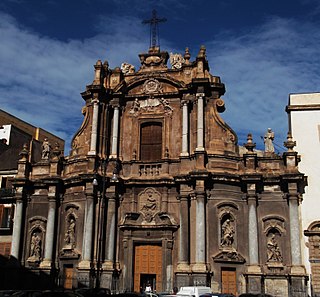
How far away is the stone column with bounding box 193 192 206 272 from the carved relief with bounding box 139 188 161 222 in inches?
101

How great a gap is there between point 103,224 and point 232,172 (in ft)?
24.0

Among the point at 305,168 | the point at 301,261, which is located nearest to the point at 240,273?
the point at 301,261

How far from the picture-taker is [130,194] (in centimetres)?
2802

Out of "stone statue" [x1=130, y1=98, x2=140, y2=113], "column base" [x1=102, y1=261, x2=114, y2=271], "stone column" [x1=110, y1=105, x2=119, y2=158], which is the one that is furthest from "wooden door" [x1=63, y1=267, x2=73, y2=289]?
"stone statue" [x1=130, y1=98, x2=140, y2=113]

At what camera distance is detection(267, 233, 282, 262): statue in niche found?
84.5 ft

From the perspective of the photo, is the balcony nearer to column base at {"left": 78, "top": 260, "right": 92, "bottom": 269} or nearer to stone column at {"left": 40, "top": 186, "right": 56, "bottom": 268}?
stone column at {"left": 40, "top": 186, "right": 56, "bottom": 268}

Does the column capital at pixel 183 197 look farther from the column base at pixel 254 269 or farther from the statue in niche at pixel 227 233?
the column base at pixel 254 269

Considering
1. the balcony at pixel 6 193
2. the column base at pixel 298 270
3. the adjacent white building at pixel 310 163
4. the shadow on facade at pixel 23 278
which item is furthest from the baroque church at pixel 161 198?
the balcony at pixel 6 193

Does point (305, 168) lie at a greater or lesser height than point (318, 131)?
lesser

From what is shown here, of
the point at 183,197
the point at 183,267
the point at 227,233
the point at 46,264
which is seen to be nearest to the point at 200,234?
the point at 227,233

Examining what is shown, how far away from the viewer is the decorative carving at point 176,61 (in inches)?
1188

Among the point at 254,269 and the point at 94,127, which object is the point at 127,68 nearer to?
the point at 94,127

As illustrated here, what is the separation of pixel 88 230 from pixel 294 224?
10.5m

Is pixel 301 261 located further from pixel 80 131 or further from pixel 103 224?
pixel 80 131
